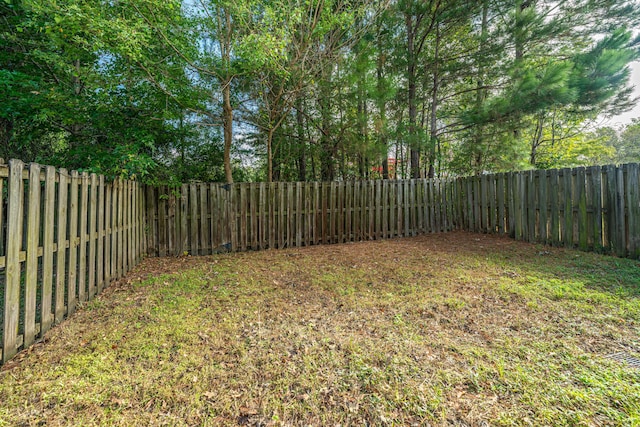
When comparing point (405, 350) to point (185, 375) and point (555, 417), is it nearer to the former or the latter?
point (555, 417)

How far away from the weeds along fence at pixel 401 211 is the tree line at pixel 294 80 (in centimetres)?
86

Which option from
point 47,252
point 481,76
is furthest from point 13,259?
point 481,76

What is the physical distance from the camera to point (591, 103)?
20.2 ft

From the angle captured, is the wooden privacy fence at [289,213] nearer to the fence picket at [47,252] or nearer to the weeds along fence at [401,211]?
the weeds along fence at [401,211]

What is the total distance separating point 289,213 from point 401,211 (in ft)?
9.64

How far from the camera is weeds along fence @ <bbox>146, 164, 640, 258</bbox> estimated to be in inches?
177

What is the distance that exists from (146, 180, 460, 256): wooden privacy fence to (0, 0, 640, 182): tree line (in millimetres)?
702

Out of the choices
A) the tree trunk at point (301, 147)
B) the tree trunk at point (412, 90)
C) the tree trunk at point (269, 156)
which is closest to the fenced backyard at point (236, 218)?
the tree trunk at point (269, 156)

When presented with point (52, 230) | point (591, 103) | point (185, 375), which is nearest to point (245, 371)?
point (185, 375)

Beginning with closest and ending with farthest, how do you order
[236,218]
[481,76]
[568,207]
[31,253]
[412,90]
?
1. [31,253]
2. [568,207]
3. [236,218]
4. [481,76]
5. [412,90]

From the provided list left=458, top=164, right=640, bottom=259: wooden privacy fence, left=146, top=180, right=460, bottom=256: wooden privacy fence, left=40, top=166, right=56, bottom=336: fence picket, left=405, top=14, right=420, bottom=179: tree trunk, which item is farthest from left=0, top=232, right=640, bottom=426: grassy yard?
left=405, top=14, right=420, bottom=179: tree trunk

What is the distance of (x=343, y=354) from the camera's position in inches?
75.8

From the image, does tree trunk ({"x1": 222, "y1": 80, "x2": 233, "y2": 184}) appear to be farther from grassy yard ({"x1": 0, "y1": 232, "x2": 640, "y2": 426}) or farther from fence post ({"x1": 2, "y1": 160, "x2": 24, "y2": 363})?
fence post ({"x1": 2, "y1": 160, "x2": 24, "y2": 363})

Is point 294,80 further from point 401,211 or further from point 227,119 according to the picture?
point 401,211
